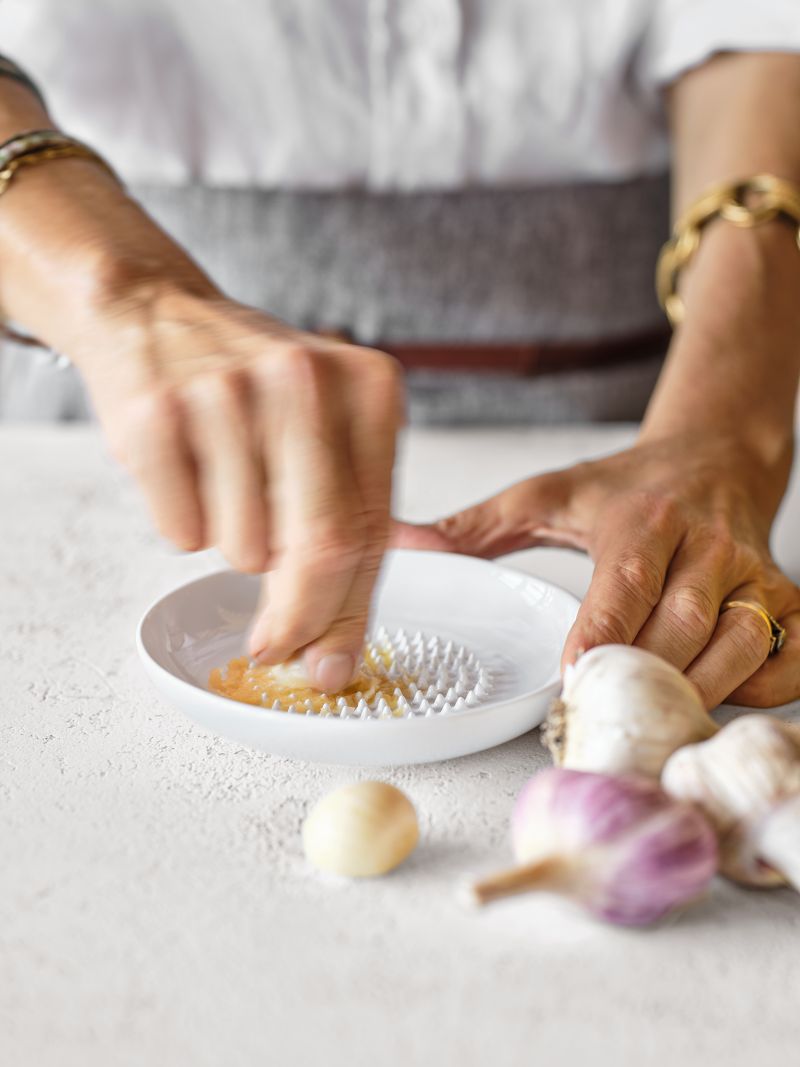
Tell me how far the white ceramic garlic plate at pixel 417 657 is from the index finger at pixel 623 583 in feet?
0.11

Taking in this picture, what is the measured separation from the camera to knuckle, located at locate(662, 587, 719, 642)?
0.59 meters

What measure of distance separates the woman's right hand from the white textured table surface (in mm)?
96

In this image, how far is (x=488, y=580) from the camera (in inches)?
27.4

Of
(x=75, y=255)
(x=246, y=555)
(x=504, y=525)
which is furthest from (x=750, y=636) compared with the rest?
(x=75, y=255)

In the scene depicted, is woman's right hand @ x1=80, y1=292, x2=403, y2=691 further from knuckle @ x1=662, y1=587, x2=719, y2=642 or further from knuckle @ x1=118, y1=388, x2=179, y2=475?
knuckle @ x1=662, y1=587, x2=719, y2=642

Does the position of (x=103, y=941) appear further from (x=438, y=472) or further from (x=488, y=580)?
(x=438, y=472)

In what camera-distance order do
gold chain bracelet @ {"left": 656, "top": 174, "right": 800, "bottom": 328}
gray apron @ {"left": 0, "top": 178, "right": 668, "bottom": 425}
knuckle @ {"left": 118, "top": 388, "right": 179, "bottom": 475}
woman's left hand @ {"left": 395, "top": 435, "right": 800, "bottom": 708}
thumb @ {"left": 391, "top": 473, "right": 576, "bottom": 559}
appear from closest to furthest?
knuckle @ {"left": 118, "top": 388, "right": 179, "bottom": 475}
woman's left hand @ {"left": 395, "top": 435, "right": 800, "bottom": 708}
thumb @ {"left": 391, "top": 473, "right": 576, "bottom": 559}
gold chain bracelet @ {"left": 656, "top": 174, "right": 800, "bottom": 328}
gray apron @ {"left": 0, "top": 178, "right": 668, "bottom": 425}

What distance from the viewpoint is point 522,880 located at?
373 mm

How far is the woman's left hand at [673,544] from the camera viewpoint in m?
0.58

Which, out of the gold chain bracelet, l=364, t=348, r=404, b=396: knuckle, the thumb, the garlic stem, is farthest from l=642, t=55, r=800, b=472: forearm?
the garlic stem

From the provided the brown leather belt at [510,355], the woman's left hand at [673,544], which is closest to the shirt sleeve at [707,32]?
the brown leather belt at [510,355]

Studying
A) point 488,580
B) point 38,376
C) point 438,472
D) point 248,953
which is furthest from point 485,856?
point 38,376

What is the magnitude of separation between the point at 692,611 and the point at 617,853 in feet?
0.79

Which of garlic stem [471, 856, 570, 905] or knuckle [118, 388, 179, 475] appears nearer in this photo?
garlic stem [471, 856, 570, 905]
